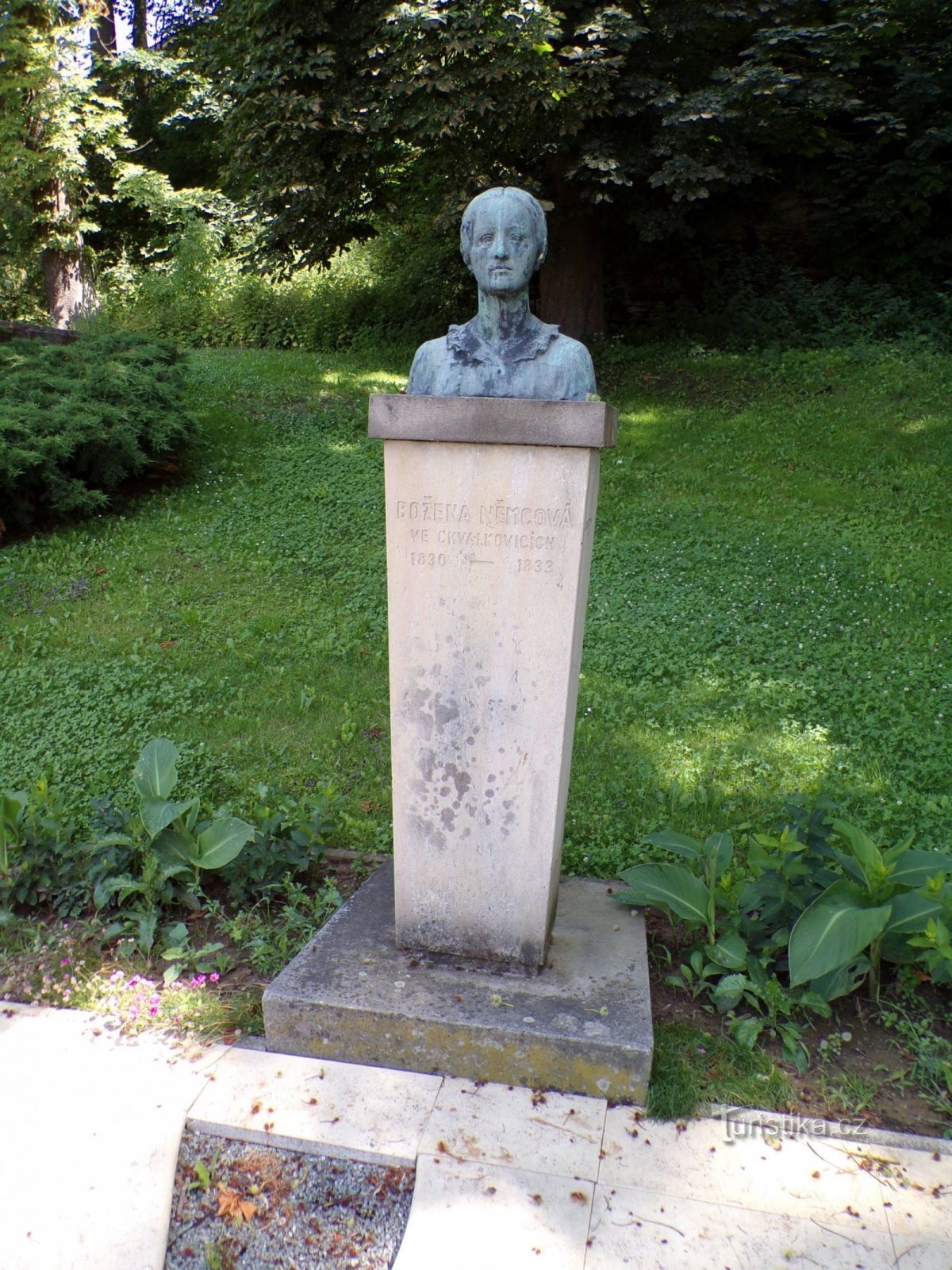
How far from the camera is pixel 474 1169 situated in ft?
8.42

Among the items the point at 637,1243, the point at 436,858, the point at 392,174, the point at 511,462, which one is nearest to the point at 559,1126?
the point at 637,1243

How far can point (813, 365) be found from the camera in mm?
10758

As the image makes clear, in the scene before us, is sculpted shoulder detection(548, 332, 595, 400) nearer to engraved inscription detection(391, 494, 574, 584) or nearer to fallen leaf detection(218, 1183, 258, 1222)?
engraved inscription detection(391, 494, 574, 584)

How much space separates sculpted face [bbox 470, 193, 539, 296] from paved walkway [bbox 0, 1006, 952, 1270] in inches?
97.3

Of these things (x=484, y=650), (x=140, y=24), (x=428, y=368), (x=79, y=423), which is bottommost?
(x=79, y=423)

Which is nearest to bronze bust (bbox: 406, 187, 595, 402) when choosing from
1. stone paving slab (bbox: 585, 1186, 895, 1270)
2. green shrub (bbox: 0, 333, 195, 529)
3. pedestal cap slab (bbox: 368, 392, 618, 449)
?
pedestal cap slab (bbox: 368, 392, 618, 449)

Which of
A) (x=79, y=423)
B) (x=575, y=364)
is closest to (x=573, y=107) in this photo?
(x=79, y=423)

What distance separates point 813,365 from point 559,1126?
389 inches

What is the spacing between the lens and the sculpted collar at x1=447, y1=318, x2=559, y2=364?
293 cm

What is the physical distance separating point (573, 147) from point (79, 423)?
19.6 feet

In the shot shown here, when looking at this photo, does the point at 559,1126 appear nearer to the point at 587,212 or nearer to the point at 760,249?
the point at 587,212

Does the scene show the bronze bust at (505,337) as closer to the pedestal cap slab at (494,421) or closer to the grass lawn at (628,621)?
the pedestal cap slab at (494,421)

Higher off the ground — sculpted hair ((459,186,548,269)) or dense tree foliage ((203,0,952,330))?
dense tree foliage ((203,0,952,330))

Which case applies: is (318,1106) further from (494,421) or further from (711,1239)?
(494,421)
